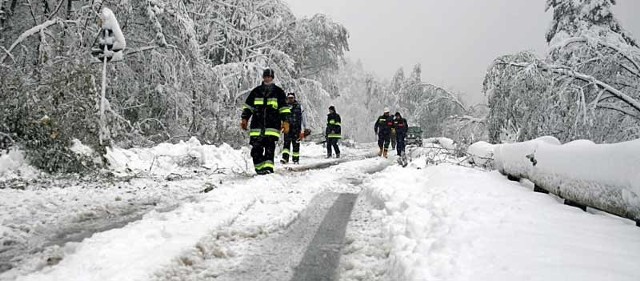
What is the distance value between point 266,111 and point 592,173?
196 inches

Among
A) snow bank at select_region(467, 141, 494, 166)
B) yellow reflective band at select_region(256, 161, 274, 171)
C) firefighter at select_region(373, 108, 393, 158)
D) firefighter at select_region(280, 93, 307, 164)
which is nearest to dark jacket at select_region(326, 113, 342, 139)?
firefighter at select_region(373, 108, 393, 158)

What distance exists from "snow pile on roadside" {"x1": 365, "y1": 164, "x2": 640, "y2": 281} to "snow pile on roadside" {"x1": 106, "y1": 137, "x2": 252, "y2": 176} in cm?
433

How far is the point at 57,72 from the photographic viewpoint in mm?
6969

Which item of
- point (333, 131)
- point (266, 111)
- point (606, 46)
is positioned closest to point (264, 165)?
point (266, 111)

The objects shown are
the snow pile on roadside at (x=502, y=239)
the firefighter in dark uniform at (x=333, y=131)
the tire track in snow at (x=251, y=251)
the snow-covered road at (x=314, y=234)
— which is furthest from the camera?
the firefighter in dark uniform at (x=333, y=131)

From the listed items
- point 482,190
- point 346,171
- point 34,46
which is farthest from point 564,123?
point 34,46

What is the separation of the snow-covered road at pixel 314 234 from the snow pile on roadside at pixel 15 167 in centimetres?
90

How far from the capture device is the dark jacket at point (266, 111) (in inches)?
285

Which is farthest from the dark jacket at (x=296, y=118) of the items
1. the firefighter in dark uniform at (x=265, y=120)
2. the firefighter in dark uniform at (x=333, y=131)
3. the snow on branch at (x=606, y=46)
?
the snow on branch at (x=606, y=46)

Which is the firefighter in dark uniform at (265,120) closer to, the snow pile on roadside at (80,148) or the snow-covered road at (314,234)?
the snow-covered road at (314,234)

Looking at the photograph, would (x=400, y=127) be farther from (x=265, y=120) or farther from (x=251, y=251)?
(x=251, y=251)

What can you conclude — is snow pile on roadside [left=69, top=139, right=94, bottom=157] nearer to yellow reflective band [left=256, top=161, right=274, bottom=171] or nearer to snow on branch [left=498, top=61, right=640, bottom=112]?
yellow reflective band [left=256, top=161, right=274, bottom=171]

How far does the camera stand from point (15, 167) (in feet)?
Answer: 18.2

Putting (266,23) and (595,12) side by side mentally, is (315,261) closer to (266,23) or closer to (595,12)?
(266,23)
